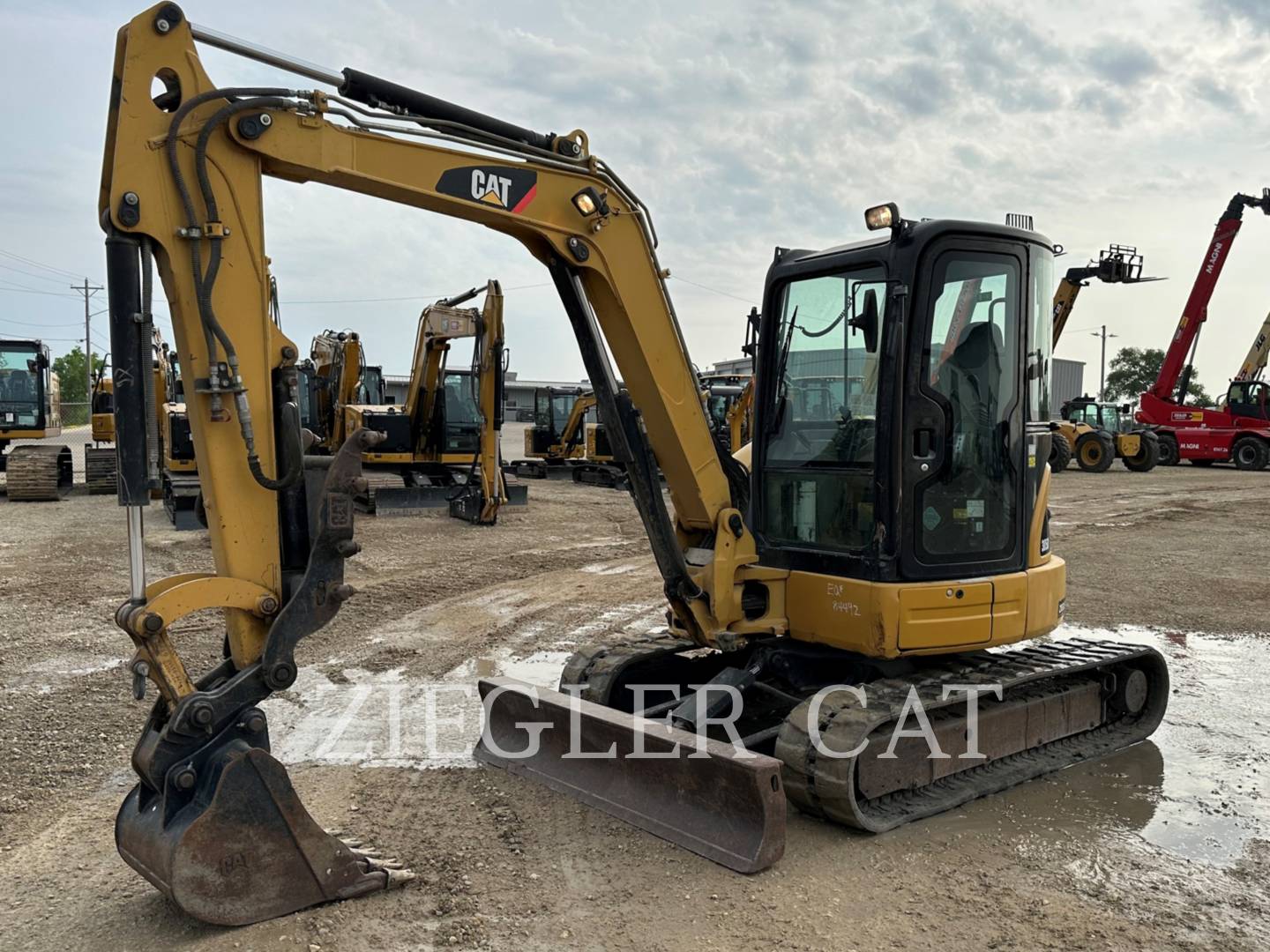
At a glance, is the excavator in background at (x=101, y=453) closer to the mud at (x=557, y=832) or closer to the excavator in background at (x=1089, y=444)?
the mud at (x=557, y=832)

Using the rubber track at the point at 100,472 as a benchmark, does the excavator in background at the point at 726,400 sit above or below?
above

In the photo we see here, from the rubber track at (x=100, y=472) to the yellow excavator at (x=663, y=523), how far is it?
54.9 ft

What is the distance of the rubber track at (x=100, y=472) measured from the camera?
19.8 metres

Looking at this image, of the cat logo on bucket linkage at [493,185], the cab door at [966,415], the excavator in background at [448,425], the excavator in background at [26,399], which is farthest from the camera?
the excavator in background at [26,399]

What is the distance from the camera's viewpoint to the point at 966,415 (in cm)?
506

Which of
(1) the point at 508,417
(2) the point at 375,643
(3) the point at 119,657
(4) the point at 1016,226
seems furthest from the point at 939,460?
(1) the point at 508,417

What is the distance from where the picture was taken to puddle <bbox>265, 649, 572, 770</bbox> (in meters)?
5.51

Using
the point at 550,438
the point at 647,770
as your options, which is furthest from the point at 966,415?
the point at 550,438

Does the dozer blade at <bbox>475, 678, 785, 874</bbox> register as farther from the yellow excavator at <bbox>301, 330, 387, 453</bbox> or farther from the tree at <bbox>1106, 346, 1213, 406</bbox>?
the tree at <bbox>1106, 346, 1213, 406</bbox>

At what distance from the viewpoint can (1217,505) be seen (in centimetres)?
1817

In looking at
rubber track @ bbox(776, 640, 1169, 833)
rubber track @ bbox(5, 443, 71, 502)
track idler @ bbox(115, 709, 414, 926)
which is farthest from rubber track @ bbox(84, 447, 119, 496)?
rubber track @ bbox(776, 640, 1169, 833)

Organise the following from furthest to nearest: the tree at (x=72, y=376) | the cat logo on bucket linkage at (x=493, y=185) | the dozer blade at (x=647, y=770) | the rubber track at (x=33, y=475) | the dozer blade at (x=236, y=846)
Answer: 1. the tree at (x=72, y=376)
2. the rubber track at (x=33, y=475)
3. the cat logo on bucket linkage at (x=493, y=185)
4. the dozer blade at (x=647, y=770)
5. the dozer blade at (x=236, y=846)

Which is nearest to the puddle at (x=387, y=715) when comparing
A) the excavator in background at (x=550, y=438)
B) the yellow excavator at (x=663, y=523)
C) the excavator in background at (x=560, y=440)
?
the yellow excavator at (x=663, y=523)

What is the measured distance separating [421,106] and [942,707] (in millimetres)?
3572
